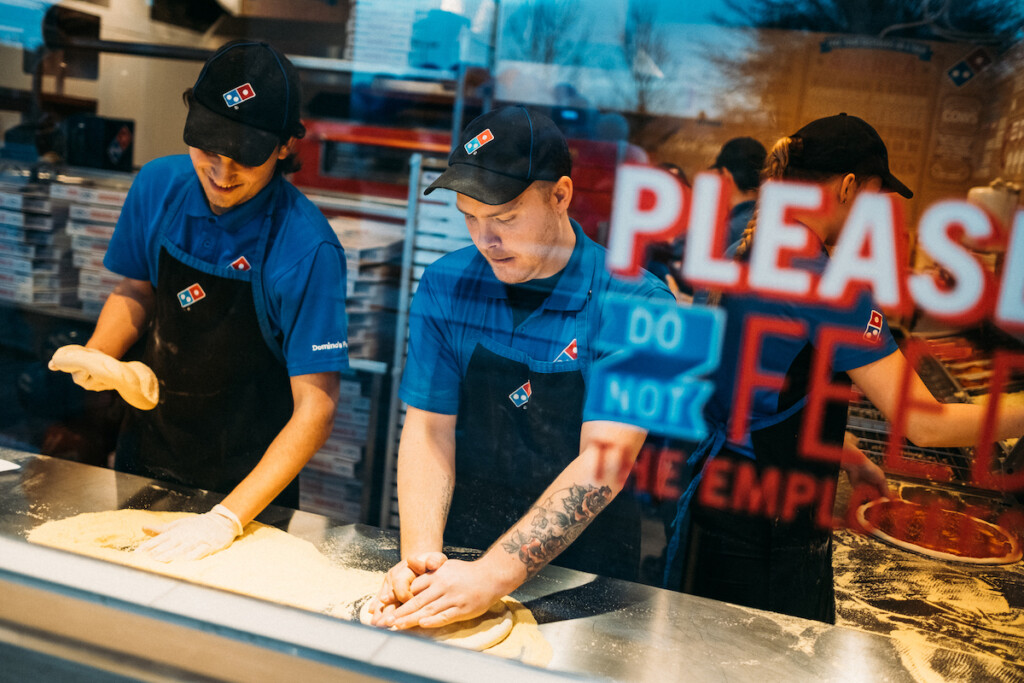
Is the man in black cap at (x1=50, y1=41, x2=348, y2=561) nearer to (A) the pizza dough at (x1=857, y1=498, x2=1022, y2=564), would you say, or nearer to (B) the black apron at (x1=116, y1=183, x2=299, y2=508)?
(B) the black apron at (x1=116, y1=183, x2=299, y2=508)

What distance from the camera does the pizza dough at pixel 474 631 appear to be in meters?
1.28

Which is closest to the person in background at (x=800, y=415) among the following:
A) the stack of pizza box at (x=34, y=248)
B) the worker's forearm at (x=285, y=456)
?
the worker's forearm at (x=285, y=456)

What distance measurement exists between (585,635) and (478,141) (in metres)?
0.91

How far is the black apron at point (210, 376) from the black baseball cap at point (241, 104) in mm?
137

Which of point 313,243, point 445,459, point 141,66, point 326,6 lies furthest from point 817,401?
point 141,66

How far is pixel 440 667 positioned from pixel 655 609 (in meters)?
0.46

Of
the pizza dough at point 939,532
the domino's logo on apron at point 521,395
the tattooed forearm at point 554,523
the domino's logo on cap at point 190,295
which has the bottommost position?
the tattooed forearm at point 554,523

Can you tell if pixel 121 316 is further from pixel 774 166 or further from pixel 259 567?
pixel 774 166

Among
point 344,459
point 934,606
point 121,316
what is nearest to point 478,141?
point 121,316

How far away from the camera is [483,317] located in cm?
160

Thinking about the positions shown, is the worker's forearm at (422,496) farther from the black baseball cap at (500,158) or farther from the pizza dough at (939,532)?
the pizza dough at (939,532)

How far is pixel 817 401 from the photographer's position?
4.54 feet

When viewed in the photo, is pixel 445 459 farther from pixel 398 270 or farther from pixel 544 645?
pixel 398 270

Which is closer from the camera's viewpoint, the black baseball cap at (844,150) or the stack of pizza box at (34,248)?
the black baseball cap at (844,150)
